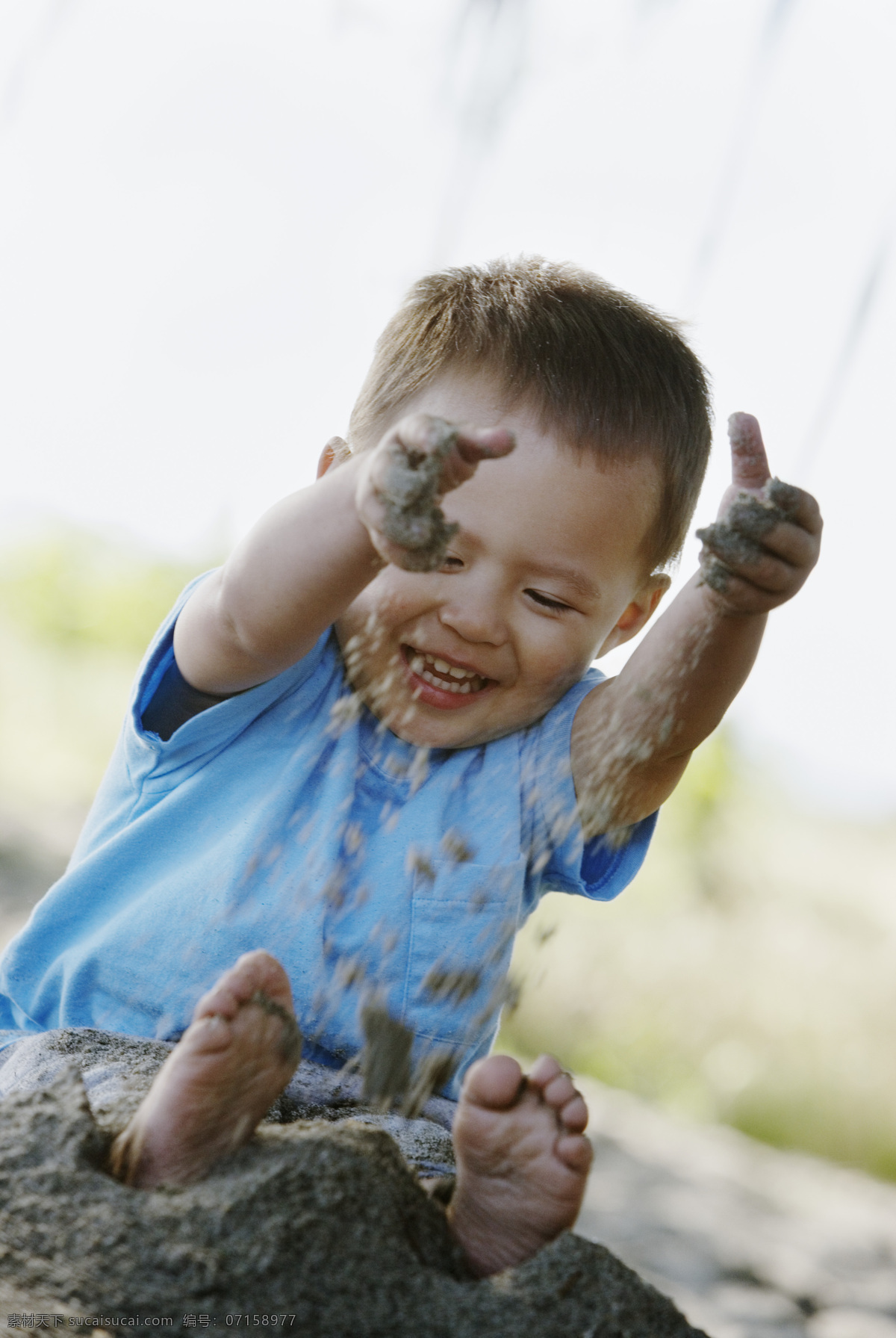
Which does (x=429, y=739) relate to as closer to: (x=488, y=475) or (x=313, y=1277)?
(x=488, y=475)

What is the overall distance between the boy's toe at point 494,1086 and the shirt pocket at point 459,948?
0.46m

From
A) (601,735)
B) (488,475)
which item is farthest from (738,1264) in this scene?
(488,475)

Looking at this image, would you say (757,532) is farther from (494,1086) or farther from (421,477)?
(494,1086)

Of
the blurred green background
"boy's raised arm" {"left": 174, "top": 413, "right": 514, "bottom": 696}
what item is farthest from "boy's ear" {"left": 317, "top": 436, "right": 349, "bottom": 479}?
the blurred green background

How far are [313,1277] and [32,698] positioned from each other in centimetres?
529

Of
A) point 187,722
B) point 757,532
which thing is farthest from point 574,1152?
point 187,722

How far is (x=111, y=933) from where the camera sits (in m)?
1.44

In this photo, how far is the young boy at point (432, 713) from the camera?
1399mm

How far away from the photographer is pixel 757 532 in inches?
46.5

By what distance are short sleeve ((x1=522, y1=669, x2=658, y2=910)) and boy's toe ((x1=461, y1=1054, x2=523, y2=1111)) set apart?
0.60 metres

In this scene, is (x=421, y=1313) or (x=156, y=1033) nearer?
(x=421, y=1313)

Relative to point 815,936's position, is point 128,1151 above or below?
above

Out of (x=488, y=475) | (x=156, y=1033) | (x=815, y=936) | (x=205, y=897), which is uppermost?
(x=488, y=475)

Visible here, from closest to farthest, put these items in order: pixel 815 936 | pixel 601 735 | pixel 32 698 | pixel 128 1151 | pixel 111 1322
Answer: pixel 111 1322 < pixel 128 1151 < pixel 601 735 < pixel 815 936 < pixel 32 698
